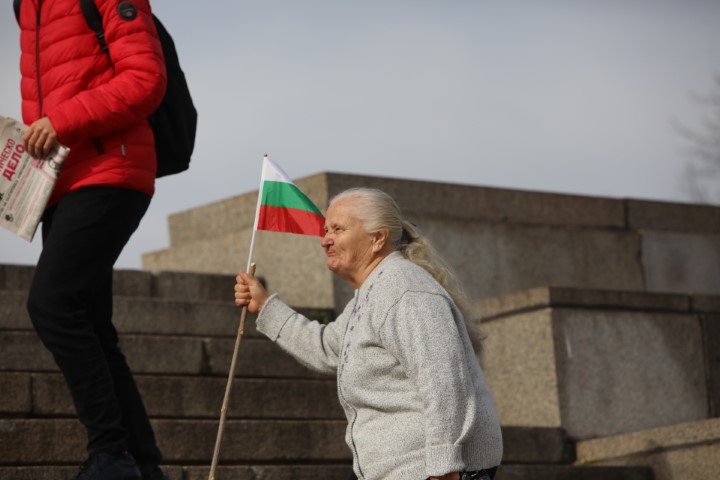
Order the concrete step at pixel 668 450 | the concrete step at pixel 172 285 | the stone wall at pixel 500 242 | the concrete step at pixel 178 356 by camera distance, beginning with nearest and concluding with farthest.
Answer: the concrete step at pixel 178 356 → the concrete step at pixel 668 450 → the concrete step at pixel 172 285 → the stone wall at pixel 500 242

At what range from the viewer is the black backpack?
18.4 ft

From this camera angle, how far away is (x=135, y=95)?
210 inches

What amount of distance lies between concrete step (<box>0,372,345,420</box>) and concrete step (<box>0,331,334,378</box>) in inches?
6.6

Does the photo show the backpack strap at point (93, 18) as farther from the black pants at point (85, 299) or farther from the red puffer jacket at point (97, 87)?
the black pants at point (85, 299)

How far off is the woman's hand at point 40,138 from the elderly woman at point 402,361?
39.4 inches

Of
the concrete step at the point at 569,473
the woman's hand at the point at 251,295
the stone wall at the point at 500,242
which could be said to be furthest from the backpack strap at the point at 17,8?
the stone wall at the point at 500,242

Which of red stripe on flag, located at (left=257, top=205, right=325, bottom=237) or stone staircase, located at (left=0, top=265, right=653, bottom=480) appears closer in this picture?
red stripe on flag, located at (left=257, top=205, right=325, bottom=237)

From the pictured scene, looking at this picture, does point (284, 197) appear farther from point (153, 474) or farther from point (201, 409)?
point (201, 409)

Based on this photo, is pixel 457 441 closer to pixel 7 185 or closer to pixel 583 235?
pixel 7 185

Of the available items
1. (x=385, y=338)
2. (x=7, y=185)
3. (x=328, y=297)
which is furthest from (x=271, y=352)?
(x=385, y=338)

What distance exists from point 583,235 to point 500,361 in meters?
2.30

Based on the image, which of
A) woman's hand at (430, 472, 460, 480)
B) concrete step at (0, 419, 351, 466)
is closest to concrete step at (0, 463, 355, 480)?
concrete step at (0, 419, 351, 466)

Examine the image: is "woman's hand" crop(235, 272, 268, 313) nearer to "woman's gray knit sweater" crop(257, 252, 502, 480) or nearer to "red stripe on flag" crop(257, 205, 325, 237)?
"red stripe on flag" crop(257, 205, 325, 237)

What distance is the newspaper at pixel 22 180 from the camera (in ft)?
17.5
